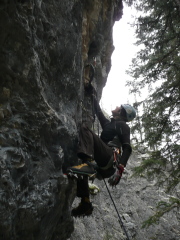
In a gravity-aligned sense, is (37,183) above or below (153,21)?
below

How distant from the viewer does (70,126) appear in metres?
4.55

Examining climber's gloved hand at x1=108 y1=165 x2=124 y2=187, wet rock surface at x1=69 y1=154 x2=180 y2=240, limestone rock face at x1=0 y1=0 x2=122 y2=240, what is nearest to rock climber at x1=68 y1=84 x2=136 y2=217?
climber's gloved hand at x1=108 y1=165 x2=124 y2=187

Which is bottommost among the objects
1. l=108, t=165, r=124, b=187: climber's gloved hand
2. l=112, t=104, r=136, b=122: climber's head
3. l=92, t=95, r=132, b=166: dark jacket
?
l=108, t=165, r=124, b=187: climber's gloved hand

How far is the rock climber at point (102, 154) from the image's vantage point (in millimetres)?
4199

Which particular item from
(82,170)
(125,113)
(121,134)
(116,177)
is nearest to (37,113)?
(82,170)

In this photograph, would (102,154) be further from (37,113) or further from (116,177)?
(37,113)

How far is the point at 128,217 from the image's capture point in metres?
9.34

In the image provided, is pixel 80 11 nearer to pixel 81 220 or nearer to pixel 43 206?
pixel 43 206

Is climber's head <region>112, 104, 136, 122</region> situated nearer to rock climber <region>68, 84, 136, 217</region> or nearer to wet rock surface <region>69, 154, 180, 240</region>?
rock climber <region>68, 84, 136, 217</region>

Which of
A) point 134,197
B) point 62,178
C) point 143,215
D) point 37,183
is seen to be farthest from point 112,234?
point 37,183

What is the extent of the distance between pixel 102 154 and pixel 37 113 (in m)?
1.74

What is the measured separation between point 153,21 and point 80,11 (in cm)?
469

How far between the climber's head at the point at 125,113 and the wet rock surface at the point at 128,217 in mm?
2515

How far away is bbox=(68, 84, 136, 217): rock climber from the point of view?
13.8ft
